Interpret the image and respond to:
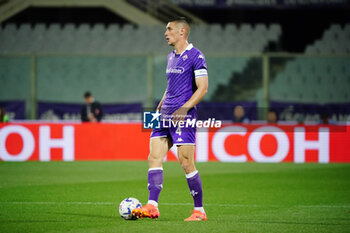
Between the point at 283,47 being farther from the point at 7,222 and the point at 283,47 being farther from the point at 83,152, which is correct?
the point at 7,222

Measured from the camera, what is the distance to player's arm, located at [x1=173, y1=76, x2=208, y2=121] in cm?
620

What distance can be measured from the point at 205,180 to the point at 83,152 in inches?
184

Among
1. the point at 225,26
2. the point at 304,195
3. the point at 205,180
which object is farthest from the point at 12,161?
the point at 225,26

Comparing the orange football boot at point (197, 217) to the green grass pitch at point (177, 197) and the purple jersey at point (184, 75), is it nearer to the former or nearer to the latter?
the green grass pitch at point (177, 197)

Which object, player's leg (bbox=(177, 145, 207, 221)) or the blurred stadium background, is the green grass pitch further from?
the blurred stadium background

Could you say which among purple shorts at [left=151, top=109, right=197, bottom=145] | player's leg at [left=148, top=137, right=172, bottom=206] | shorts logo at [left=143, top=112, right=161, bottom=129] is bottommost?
player's leg at [left=148, top=137, right=172, bottom=206]

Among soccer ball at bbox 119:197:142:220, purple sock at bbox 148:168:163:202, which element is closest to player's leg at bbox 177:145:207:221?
purple sock at bbox 148:168:163:202

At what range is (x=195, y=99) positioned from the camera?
619 cm

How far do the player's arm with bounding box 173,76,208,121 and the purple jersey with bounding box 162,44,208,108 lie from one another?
84 millimetres

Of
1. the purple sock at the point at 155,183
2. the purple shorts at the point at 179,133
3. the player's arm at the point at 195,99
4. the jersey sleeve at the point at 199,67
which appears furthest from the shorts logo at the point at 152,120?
the jersey sleeve at the point at 199,67

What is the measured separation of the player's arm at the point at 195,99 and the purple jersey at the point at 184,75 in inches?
3.3

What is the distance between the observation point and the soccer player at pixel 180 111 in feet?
20.6

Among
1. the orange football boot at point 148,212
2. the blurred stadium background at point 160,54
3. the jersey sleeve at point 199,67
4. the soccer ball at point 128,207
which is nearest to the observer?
the orange football boot at point 148,212

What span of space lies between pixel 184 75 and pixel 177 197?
2.83 meters
